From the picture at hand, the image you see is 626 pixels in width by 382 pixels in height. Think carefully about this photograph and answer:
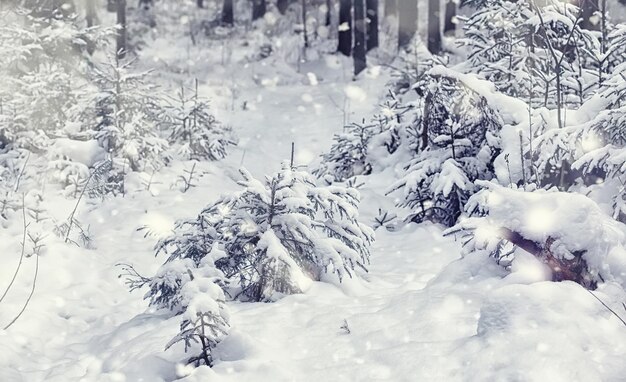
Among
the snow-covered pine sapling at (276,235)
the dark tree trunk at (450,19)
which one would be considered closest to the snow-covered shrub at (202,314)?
the snow-covered pine sapling at (276,235)

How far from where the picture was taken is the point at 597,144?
5938 mm

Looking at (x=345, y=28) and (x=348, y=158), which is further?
(x=345, y=28)

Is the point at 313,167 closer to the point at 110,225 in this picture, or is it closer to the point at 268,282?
the point at 110,225

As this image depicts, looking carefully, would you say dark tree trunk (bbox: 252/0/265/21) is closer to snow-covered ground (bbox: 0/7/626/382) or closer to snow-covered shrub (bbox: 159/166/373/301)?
snow-covered ground (bbox: 0/7/626/382)

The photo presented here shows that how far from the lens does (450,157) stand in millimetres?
8023

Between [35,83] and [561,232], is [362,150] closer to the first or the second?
[35,83]

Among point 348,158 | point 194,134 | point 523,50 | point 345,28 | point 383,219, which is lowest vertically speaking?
point 383,219

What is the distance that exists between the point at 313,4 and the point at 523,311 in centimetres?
2966

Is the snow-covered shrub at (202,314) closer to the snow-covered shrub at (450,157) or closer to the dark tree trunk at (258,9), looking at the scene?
the snow-covered shrub at (450,157)

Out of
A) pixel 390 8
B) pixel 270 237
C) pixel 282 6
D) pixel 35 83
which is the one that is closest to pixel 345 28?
pixel 390 8

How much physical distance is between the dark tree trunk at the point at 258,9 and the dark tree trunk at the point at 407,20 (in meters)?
9.75

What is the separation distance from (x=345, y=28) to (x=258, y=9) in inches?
327

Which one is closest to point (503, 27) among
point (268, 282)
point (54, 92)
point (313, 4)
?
point (268, 282)

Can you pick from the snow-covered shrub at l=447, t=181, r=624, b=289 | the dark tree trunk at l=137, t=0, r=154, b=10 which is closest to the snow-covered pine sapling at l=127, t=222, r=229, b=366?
the snow-covered shrub at l=447, t=181, r=624, b=289
